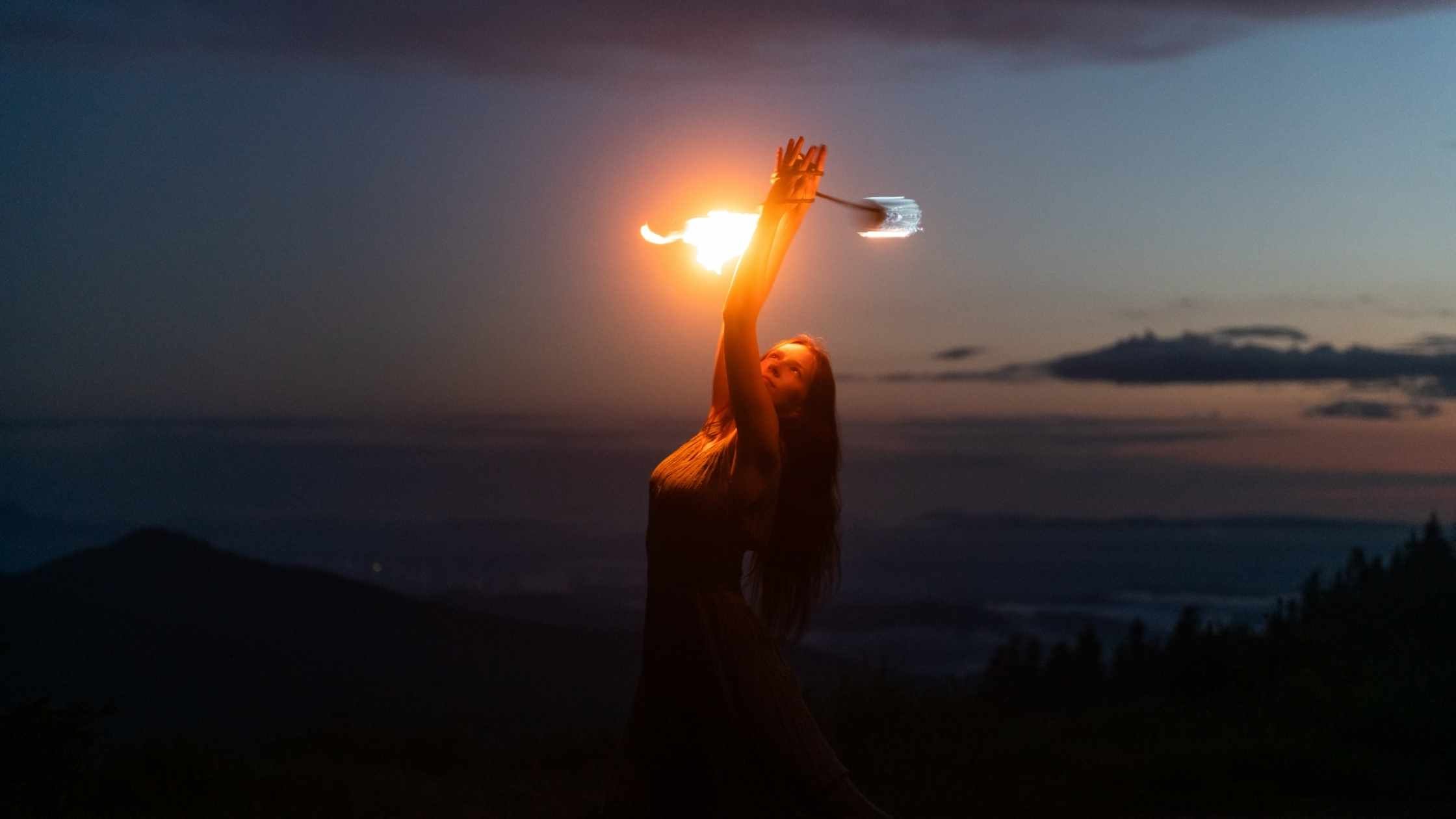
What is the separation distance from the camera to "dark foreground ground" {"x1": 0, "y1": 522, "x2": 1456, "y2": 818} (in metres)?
8.09

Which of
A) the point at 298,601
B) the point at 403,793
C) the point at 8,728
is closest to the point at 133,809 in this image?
the point at 8,728

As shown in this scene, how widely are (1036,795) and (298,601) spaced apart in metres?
12.7

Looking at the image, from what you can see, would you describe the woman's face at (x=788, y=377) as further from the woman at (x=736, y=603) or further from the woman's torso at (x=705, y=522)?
the woman's torso at (x=705, y=522)

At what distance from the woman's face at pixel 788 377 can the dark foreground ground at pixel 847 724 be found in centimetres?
137

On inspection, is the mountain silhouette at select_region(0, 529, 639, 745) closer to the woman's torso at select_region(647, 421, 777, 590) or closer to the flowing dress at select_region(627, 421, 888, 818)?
the flowing dress at select_region(627, 421, 888, 818)

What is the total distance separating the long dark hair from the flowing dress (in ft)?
0.70

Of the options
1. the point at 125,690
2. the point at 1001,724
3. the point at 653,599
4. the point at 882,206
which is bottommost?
the point at 125,690

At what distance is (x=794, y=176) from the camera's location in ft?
15.7

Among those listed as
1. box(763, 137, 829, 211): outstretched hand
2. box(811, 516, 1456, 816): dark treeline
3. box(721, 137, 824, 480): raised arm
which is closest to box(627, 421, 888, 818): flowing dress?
box(721, 137, 824, 480): raised arm

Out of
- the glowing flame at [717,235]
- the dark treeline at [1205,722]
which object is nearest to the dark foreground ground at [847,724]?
the dark treeline at [1205,722]

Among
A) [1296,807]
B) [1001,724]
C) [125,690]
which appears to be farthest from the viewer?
[125,690]

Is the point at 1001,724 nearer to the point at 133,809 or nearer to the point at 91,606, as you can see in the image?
the point at 133,809

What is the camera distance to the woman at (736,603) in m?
4.55

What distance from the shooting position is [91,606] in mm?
15914
